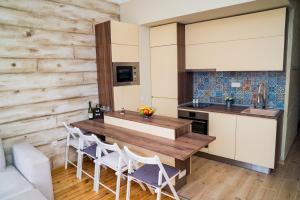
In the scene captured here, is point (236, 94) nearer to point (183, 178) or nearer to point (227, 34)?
point (227, 34)

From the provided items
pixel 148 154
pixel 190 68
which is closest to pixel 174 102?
pixel 190 68

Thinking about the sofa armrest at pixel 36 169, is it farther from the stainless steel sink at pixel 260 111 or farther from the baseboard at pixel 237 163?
the stainless steel sink at pixel 260 111

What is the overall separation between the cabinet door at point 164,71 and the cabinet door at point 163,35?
0.08 meters

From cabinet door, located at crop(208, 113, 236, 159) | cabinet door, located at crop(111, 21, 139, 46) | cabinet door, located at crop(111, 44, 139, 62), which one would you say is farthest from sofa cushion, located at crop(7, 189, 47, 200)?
cabinet door, located at crop(208, 113, 236, 159)

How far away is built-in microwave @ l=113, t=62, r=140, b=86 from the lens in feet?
11.1

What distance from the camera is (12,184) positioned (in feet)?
6.89

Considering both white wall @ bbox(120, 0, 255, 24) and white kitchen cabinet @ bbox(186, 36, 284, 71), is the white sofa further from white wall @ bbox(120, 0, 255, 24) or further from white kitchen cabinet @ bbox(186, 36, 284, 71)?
white kitchen cabinet @ bbox(186, 36, 284, 71)

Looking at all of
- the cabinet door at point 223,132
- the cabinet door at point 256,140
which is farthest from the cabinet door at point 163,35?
the cabinet door at point 256,140

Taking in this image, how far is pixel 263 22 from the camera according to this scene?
285 cm

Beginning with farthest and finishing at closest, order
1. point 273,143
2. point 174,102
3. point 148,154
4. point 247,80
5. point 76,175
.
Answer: point 174,102 → point 247,80 → point 76,175 → point 273,143 → point 148,154

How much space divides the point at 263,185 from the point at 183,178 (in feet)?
3.34

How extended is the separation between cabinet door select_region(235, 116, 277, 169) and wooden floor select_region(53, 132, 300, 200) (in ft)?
0.68

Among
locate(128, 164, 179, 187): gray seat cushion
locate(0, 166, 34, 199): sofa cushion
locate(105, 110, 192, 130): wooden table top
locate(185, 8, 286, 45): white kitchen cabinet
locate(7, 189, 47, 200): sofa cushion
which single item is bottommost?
locate(7, 189, 47, 200): sofa cushion

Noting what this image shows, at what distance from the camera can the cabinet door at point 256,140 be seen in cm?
277
